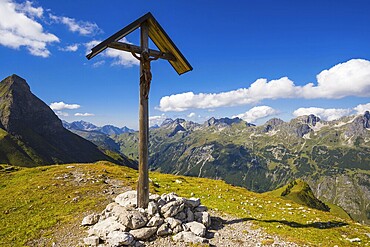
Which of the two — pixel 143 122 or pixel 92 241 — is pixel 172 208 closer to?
pixel 92 241

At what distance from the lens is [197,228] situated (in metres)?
16.4

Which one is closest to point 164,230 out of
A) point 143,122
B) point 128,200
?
point 128,200

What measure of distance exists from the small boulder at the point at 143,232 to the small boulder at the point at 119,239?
709mm

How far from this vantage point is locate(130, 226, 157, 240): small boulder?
1481cm

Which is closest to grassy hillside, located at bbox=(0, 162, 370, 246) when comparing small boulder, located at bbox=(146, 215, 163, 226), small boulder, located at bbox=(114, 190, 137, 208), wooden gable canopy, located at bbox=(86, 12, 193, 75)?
small boulder, located at bbox=(114, 190, 137, 208)

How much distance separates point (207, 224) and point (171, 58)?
39.5 ft

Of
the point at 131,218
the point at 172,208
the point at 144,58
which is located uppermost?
the point at 144,58

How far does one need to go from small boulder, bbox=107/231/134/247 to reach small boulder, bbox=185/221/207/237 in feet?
13.3

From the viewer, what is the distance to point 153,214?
16.7 m

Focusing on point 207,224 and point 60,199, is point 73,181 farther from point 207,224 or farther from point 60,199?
point 207,224

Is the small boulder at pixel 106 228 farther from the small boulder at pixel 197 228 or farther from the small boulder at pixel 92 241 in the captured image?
the small boulder at pixel 197 228

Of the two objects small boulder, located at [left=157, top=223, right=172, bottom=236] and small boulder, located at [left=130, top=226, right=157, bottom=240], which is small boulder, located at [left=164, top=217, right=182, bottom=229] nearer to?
small boulder, located at [left=157, top=223, right=172, bottom=236]

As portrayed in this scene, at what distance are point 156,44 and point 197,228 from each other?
43.8 ft

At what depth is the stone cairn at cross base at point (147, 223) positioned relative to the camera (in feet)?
47.2
